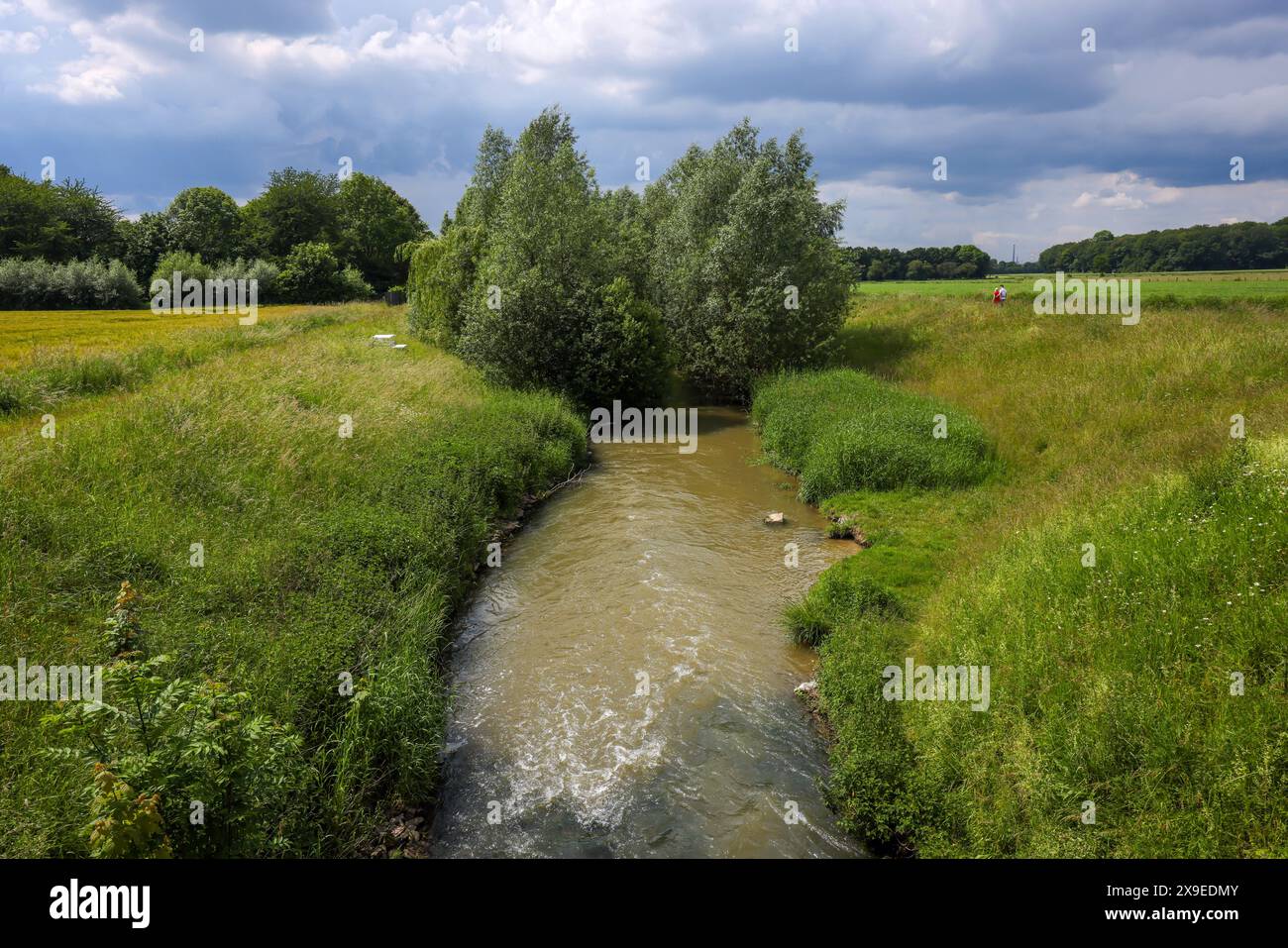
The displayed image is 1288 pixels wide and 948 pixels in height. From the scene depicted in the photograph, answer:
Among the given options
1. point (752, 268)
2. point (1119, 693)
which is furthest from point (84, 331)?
point (1119, 693)

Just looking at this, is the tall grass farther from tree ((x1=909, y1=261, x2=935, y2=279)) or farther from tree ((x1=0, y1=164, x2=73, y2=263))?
tree ((x1=909, y1=261, x2=935, y2=279))

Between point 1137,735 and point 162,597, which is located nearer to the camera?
point 1137,735

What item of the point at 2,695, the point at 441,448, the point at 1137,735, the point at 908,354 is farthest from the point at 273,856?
the point at 908,354

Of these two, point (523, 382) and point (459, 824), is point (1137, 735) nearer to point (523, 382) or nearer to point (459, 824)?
point (459, 824)

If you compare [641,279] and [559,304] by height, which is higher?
[641,279]

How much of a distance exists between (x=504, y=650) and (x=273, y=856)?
5476 mm

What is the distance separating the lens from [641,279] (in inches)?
1506

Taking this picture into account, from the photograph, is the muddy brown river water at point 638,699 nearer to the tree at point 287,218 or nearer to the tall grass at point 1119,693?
the tall grass at point 1119,693

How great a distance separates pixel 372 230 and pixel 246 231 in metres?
15.8

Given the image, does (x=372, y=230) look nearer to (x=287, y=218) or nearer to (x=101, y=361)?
(x=287, y=218)

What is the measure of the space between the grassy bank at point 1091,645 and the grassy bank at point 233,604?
18.3 ft

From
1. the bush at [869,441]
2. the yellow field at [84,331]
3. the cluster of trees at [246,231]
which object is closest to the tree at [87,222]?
the cluster of trees at [246,231]

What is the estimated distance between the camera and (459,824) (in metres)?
7.47

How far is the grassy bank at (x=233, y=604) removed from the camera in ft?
17.0
